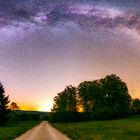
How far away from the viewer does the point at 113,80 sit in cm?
11725

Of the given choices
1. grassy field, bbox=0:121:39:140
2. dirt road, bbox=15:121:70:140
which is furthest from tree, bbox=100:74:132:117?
dirt road, bbox=15:121:70:140

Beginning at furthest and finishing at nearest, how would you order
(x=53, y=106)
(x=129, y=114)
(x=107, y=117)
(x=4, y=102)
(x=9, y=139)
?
(x=53, y=106), (x=129, y=114), (x=107, y=117), (x=4, y=102), (x=9, y=139)

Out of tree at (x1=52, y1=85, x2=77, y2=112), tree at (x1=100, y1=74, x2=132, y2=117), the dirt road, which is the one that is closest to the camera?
the dirt road

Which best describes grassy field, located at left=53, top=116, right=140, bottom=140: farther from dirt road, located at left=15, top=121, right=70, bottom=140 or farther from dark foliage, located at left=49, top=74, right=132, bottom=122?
dark foliage, located at left=49, top=74, right=132, bottom=122

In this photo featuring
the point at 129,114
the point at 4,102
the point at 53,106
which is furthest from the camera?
the point at 53,106

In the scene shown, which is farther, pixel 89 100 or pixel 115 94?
pixel 89 100

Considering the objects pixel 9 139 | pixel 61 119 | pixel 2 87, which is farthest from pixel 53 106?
pixel 9 139

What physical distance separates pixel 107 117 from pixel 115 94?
8.04 meters

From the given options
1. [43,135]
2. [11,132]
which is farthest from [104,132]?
[11,132]

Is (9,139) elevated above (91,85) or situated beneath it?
situated beneath

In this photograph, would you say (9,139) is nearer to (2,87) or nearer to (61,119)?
(2,87)

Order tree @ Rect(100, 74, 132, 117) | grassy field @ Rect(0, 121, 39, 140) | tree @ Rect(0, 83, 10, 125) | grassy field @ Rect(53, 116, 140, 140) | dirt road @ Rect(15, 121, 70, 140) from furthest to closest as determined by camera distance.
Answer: tree @ Rect(100, 74, 132, 117) → tree @ Rect(0, 83, 10, 125) → grassy field @ Rect(0, 121, 39, 140) → grassy field @ Rect(53, 116, 140, 140) → dirt road @ Rect(15, 121, 70, 140)

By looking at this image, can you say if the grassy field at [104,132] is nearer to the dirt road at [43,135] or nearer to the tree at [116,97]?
the dirt road at [43,135]

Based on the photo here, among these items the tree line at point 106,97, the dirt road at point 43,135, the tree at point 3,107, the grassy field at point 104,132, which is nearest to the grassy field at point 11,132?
the dirt road at point 43,135
